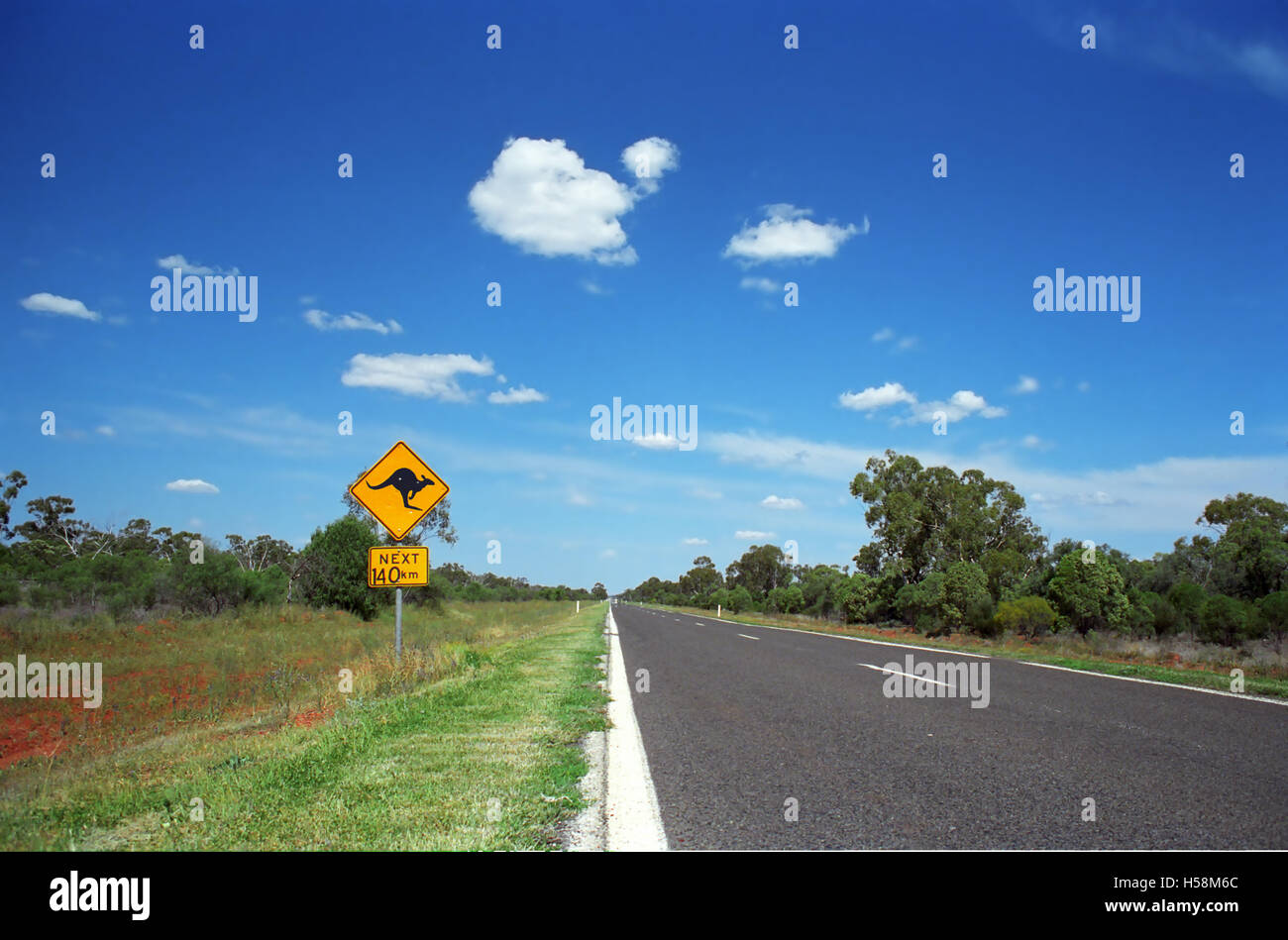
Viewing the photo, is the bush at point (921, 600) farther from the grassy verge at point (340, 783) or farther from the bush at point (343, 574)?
the grassy verge at point (340, 783)

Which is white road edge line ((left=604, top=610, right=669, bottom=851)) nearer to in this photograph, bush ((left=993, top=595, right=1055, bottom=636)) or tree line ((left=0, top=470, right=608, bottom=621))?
tree line ((left=0, top=470, right=608, bottom=621))

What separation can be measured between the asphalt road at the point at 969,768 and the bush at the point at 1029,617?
64.6 ft

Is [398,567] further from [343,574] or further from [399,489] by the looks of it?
[343,574]

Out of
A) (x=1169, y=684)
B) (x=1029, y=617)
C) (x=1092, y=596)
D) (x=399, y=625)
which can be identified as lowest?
(x=1029, y=617)

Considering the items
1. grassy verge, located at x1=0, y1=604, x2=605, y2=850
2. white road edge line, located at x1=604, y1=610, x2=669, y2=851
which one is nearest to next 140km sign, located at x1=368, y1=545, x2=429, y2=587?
grassy verge, located at x1=0, y1=604, x2=605, y2=850

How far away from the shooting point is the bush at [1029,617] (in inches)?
1129

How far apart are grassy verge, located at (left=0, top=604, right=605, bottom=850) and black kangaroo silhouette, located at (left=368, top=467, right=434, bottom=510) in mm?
3674

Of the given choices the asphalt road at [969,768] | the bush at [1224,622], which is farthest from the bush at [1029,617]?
the asphalt road at [969,768]

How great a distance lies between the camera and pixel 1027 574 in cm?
5038

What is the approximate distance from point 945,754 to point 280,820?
16.2 ft

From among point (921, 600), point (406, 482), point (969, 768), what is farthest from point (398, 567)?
point (921, 600)

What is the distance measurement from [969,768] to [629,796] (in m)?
2.68
